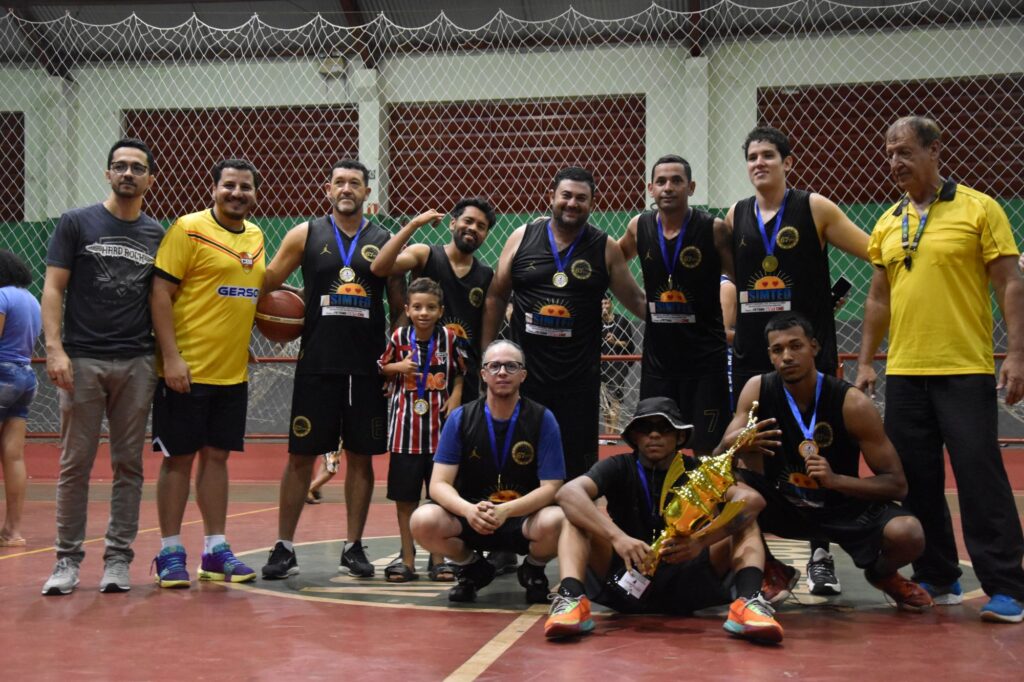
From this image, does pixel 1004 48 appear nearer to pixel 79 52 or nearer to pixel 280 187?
pixel 280 187

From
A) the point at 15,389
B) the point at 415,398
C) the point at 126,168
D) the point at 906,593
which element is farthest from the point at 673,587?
the point at 15,389

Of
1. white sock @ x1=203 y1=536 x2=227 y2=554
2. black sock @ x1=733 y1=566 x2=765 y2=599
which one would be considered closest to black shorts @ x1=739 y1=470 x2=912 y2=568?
black sock @ x1=733 y1=566 x2=765 y2=599

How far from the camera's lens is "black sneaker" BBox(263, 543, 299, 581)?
17.9 ft

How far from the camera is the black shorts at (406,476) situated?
560 cm

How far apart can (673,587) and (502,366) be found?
119cm

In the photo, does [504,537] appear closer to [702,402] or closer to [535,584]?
[535,584]

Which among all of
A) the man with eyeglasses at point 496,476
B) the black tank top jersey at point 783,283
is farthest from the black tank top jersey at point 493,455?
the black tank top jersey at point 783,283

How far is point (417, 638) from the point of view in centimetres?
411

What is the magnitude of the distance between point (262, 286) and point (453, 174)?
28.5 feet

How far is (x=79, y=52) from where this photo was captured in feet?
47.2

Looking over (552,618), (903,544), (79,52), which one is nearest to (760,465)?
(903,544)

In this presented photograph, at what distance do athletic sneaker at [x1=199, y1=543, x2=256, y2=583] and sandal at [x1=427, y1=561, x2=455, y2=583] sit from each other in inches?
34.6

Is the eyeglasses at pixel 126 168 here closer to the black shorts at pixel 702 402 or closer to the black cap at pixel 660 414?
the black cap at pixel 660 414

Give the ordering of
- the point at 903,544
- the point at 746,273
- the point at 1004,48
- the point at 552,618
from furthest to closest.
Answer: the point at 1004,48 < the point at 746,273 < the point at 903,544 < the point at 552,618
